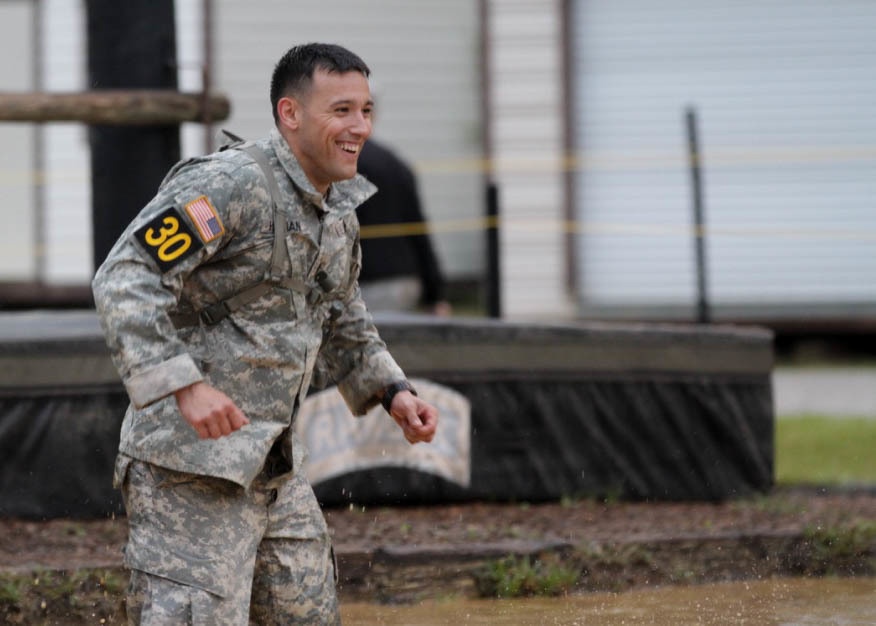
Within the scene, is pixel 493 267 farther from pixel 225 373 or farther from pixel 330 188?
pixel 225 373

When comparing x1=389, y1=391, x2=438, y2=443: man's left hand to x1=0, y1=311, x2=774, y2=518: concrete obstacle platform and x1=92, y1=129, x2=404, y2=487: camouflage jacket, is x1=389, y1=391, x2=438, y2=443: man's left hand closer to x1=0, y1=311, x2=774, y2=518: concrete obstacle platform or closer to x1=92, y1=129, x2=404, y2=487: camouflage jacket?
x1=92, y1=129, x2=404, y2=487: camouflage jacket

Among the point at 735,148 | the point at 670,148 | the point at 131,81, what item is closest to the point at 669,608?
the point at 131,81

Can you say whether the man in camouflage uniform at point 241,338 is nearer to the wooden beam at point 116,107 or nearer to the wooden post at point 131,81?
the wooden beam at point 116,107

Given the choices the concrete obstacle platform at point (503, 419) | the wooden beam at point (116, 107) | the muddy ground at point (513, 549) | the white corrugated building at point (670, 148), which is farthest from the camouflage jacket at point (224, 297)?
the white corrugated building at point (670, 148)

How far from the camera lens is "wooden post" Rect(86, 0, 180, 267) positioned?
24.2ft

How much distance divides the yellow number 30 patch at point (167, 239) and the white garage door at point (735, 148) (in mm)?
9891

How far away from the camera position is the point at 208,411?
369 cm

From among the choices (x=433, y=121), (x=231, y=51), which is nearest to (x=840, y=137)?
(x=433, y=121)

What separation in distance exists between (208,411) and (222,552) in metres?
0.44

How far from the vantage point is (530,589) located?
5.95 metres

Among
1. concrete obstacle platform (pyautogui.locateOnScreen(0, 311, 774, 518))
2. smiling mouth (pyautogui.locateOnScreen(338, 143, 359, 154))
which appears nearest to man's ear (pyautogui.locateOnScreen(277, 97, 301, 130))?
smiling mouth (pyautogui.locateOnScreen(338, 143, 359, 154))

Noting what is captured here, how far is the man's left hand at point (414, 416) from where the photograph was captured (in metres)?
4.31

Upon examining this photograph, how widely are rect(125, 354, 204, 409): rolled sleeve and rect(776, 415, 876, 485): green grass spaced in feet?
15.8

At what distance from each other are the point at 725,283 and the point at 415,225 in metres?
4.96
